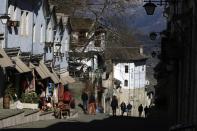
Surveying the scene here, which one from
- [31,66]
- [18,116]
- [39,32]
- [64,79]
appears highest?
[39,32]

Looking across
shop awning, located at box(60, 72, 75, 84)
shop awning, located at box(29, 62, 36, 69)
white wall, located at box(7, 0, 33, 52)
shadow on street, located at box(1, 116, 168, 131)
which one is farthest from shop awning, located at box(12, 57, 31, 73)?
shop awning, located at box(60, 72, 75, 84)

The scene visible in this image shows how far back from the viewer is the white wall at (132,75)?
107875mm

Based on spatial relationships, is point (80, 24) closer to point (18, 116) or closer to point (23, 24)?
point (23, 24)

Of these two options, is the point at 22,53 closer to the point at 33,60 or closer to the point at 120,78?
the point at 33,60

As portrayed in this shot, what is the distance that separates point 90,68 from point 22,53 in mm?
32780

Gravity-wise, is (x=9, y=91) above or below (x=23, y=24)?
below

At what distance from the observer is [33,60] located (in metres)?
39.7

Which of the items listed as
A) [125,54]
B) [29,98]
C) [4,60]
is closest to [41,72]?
[29,98]

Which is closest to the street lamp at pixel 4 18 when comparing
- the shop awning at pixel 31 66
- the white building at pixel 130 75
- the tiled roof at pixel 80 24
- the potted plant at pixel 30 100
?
the potted plant at pixel 30 100

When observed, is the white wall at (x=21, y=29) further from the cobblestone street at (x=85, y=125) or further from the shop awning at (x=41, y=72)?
the cobblestone street at (x=85, y=125)

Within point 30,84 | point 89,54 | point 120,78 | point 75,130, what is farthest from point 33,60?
point 120,78

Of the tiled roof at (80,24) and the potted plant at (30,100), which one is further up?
the tiled roof at (80,24)

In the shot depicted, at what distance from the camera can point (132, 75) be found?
112m

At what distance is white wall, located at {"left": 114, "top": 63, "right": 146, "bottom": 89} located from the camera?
107875 millimetres
